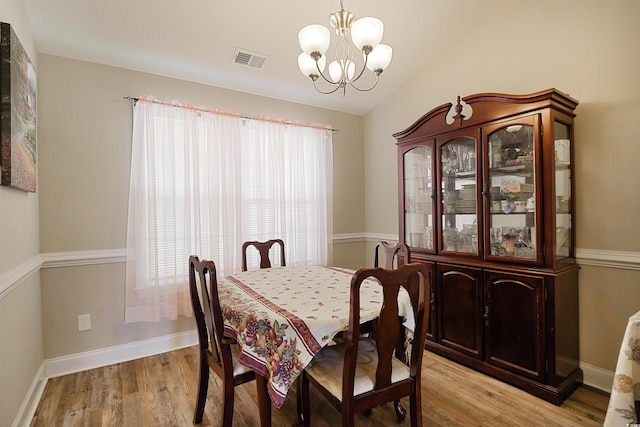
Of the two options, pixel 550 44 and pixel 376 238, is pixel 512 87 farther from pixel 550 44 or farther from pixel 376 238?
pixel 376 238

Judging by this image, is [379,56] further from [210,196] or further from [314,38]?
[210,196]

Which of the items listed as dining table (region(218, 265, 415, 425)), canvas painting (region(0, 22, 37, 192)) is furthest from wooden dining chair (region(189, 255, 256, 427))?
canvas painting (region(0, 22, 37, 192))

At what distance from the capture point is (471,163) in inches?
101

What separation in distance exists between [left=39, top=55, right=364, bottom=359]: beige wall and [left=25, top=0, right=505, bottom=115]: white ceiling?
0.18 meters

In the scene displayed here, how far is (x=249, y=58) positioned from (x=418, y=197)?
198 cm

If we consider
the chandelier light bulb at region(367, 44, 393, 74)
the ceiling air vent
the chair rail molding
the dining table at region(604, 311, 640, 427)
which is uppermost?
the ceiling air vent

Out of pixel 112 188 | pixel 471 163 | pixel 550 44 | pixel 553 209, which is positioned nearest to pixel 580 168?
pixel 553 209

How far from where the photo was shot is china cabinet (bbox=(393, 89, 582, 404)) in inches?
81.7

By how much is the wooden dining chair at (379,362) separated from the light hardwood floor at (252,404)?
544 millimetres

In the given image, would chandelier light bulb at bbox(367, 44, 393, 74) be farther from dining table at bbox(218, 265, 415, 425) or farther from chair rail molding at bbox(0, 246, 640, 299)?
chair rail molding at bbox(0, 246, 640, 299)

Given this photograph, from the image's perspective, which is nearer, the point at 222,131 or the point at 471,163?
the point at 471,163

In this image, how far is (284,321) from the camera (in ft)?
4.81

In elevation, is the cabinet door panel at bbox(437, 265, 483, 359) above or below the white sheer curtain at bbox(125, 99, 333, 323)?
below

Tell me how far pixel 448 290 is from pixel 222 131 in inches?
98.0
